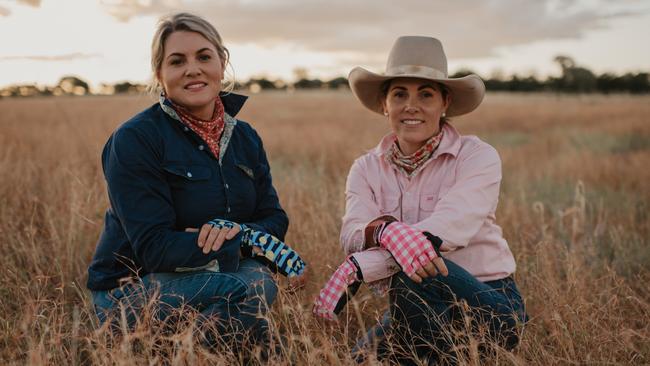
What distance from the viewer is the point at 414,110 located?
273cm

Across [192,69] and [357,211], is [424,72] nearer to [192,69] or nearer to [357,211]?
[357,211]

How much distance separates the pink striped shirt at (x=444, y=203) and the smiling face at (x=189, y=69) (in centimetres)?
90

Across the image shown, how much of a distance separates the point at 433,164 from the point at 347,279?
79 cm

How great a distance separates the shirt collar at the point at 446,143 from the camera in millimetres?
2688

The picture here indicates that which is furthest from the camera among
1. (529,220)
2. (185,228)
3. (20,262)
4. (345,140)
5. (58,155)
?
(345,140)

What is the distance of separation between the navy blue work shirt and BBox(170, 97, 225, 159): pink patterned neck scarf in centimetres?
4

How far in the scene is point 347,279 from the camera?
2424 mm

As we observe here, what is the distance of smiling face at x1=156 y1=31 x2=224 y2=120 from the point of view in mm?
2598

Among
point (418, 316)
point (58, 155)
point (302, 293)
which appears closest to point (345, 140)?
point (58, 155)

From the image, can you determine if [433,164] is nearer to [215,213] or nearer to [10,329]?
[215,213]

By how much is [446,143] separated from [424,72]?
0.38m

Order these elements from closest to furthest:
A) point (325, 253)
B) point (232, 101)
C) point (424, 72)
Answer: point (424, 72) < point (232, 101) < point (325, 253)

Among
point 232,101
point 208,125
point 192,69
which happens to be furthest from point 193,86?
point 232,101

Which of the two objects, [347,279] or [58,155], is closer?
[347,279]
